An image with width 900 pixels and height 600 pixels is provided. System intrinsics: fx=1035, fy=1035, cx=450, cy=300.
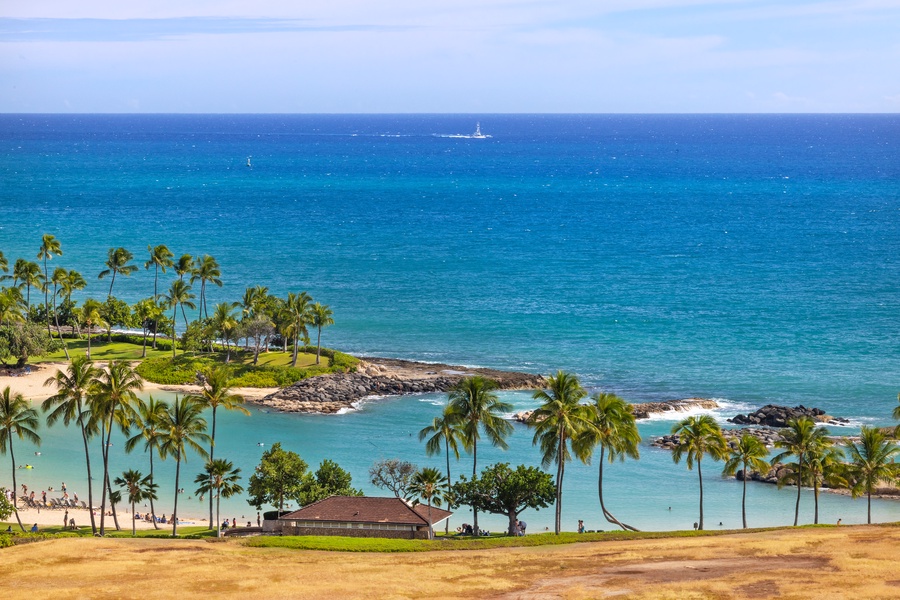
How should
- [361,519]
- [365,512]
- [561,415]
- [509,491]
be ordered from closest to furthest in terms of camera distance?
[561,415] → [361,519] → [365,512] → [509,491]

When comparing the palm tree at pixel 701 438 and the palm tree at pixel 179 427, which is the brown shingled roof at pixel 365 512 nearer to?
the palm tree at pixel 179 427

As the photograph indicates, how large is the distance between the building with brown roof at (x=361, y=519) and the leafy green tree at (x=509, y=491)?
233cm

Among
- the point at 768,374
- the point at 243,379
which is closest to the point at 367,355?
the point at 243,379

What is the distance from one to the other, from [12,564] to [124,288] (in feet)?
283

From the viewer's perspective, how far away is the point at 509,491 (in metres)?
61.6

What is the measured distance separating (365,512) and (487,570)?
32.8 ft

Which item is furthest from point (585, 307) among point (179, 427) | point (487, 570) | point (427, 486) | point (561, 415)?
point (487, 570)

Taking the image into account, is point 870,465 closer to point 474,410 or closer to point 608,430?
point 608,430

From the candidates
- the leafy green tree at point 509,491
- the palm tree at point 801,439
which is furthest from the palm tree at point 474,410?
the palm tree at point 801,439

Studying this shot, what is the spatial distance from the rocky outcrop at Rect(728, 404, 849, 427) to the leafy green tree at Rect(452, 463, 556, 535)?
2836 centimetres

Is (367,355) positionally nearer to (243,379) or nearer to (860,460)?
(243,379)

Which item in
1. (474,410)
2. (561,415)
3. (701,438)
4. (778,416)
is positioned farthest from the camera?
(778,416)

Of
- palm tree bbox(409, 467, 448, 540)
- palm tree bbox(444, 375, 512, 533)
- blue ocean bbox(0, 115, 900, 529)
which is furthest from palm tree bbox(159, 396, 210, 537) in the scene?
blue ocean bbox(0, 115, 900, 529)

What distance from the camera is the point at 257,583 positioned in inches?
2014
